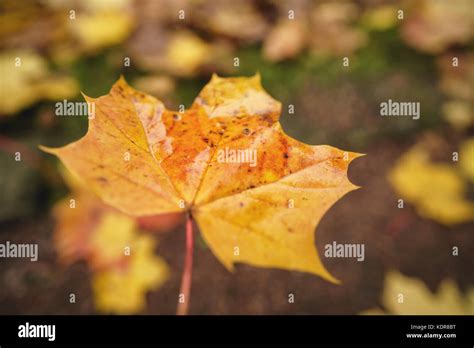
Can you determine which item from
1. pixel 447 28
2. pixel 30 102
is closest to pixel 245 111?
pixel 30 102

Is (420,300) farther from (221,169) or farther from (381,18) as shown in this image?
(381,18)

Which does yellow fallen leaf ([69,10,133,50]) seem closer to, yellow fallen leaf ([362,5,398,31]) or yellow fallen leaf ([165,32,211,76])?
yellow fallen leaf ([165,32,211,76])

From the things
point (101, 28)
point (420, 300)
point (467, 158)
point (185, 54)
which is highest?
point (101, 28)

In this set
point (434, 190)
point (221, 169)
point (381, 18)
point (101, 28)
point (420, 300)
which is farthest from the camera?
point (381, 18)

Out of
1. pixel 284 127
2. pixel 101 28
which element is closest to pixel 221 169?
pixel 284 127

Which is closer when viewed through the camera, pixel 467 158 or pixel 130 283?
pixel 130 283
